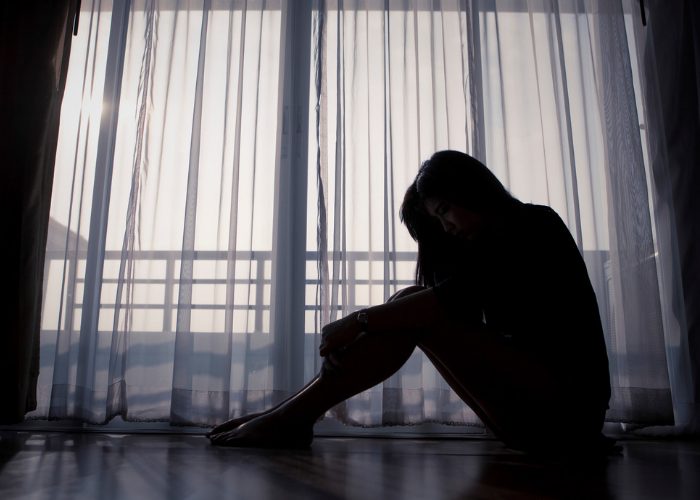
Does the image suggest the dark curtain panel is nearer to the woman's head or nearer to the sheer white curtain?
the sheer white curtain

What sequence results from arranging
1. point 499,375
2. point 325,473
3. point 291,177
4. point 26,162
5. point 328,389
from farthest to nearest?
point 291,177 < point 26,162 < point 328,389 < point 499,375 < point 325,473

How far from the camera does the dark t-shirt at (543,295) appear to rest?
1.20 m

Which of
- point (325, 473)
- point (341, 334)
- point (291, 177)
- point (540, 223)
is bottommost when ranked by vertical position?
point (325, 473)

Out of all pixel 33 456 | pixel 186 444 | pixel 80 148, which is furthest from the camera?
pixel 80 148

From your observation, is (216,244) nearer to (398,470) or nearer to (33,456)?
(33,456)

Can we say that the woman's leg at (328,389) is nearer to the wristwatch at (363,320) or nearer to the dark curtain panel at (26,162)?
the wristwatch at (363,320)

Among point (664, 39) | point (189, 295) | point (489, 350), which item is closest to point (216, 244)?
point (189, 295)

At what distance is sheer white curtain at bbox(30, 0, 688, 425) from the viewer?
1792mm

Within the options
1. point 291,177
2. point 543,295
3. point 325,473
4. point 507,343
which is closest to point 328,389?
point 325,473

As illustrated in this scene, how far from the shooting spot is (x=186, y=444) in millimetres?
1475

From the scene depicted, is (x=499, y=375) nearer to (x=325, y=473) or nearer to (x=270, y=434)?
(x=325, y=473)

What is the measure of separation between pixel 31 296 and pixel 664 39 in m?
2.28

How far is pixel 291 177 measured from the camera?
1.97m

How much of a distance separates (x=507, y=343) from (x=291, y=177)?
102 cm
